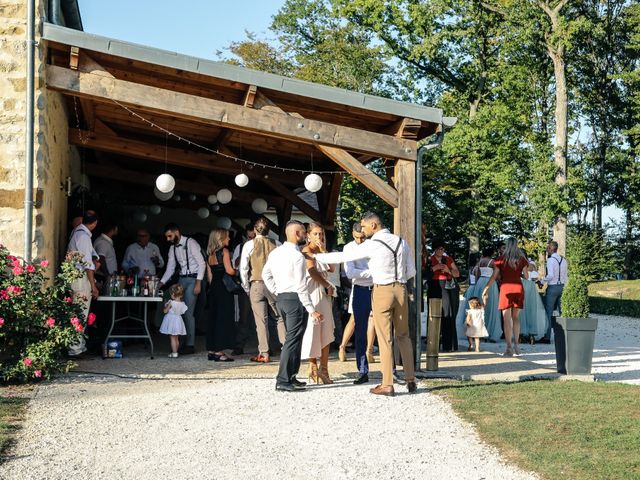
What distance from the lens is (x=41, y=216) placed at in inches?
340

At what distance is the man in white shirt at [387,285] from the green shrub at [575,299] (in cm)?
244

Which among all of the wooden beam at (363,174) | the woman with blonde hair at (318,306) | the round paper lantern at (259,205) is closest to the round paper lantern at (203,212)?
the round paper lantern at (259,205)

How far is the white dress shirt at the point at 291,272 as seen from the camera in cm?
788

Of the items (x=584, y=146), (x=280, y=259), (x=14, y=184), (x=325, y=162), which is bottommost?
(x=280, y=259)

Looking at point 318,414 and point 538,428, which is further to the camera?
point 318,414

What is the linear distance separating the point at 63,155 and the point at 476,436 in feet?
22.1

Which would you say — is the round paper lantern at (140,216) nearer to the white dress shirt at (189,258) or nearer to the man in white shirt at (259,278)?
the white dress shirt at (189,258)

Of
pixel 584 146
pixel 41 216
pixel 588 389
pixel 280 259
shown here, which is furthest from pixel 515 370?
pixel 584 146

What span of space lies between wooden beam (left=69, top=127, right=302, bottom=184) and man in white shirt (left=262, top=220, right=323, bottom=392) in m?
4.81

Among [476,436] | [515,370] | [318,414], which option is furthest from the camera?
[515,370]

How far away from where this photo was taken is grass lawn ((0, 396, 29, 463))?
18.6ft

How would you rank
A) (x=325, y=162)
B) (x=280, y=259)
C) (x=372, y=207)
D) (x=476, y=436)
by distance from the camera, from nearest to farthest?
1. (x=476, y=436)
2. (x=280, y=259)
3. (x=325, y=162)
4. (x=372, y=207)

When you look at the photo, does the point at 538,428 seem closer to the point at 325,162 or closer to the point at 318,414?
the point at 318,414

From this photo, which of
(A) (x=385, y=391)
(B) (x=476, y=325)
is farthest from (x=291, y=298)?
(B) (x=476, y=325)
